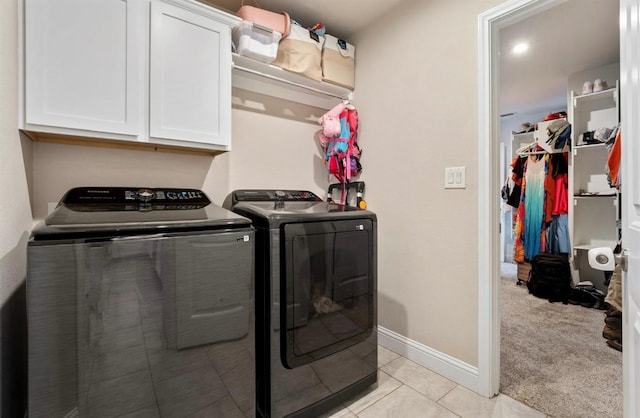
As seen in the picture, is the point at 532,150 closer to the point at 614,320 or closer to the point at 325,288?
the point at 614,320

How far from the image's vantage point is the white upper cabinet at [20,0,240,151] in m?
1.24

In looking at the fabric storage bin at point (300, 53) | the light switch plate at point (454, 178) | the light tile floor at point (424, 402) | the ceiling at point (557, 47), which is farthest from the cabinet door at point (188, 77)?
the ceiling at point (557, 47)

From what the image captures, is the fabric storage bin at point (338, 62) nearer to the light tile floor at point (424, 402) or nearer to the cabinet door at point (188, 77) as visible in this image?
the cabinet door at point (188, 77)

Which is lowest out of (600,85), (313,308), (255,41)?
(313,308)

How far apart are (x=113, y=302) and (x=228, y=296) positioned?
1.28 feet

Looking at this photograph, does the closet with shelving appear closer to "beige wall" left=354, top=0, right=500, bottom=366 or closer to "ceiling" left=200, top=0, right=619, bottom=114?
"ceiling" left=200, top=0, right=619, bottom=114

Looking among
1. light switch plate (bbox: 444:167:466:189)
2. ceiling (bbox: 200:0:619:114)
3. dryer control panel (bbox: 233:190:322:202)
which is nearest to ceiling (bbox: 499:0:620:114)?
ceiling (bbox: 200:0:619:114)

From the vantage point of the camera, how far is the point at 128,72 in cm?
142

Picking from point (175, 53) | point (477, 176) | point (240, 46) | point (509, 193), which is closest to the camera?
point (175, 53)

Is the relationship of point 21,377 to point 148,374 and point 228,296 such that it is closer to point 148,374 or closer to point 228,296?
point 148,374

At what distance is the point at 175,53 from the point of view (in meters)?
1.56

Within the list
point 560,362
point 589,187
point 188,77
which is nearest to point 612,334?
point 560,362

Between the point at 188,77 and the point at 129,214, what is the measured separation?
0.84m

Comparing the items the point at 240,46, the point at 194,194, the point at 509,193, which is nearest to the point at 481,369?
the point at 194,194
